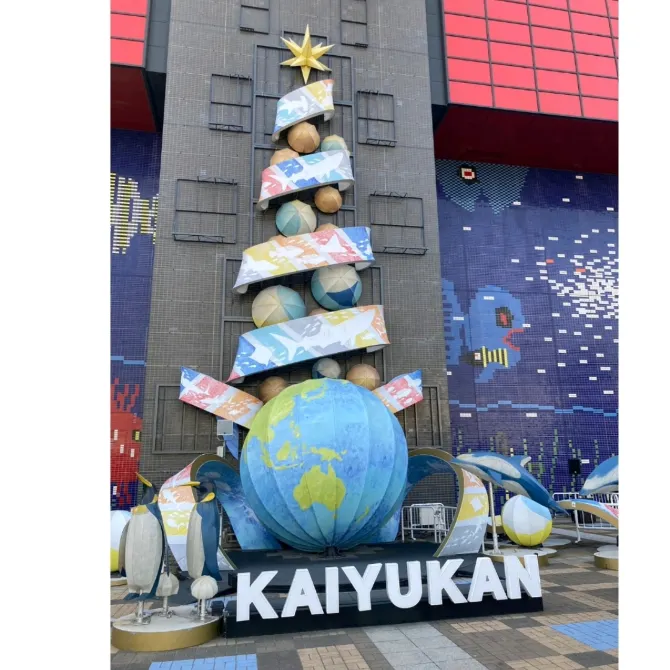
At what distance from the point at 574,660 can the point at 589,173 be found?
49.5 feet

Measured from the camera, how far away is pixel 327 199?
1121 centimetres

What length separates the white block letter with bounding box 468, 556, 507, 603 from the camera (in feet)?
17.1

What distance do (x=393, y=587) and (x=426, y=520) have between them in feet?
15.8

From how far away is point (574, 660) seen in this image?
400 centimetres

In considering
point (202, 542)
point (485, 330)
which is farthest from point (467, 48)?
point (202, 542)

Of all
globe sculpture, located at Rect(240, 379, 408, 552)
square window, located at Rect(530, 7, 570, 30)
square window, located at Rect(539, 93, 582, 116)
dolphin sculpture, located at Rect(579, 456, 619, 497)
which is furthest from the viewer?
square window, located at Rect(530, 7, 570, 30)

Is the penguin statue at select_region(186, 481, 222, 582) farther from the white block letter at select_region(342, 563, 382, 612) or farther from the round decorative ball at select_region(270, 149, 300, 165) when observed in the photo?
the round decorative ball at select_region(270, 149, 300, 165)

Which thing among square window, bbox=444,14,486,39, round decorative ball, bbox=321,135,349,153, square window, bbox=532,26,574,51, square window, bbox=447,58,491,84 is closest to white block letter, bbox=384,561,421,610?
round decorative ball, bbox=321,135,349,153

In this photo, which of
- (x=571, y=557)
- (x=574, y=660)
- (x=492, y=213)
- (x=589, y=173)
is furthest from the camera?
(x=589, y=173)

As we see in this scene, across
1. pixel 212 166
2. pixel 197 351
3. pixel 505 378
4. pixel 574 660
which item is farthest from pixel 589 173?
pixel 574 660

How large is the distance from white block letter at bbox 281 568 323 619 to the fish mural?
9.51 metres

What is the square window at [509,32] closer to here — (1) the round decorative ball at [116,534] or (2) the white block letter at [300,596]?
(1) the round decorative ball at [116,534]

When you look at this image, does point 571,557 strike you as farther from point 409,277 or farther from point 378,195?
point 378,195

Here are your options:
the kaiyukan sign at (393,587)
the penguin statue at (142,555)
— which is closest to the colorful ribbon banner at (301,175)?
the penguin statue at (142,555)
